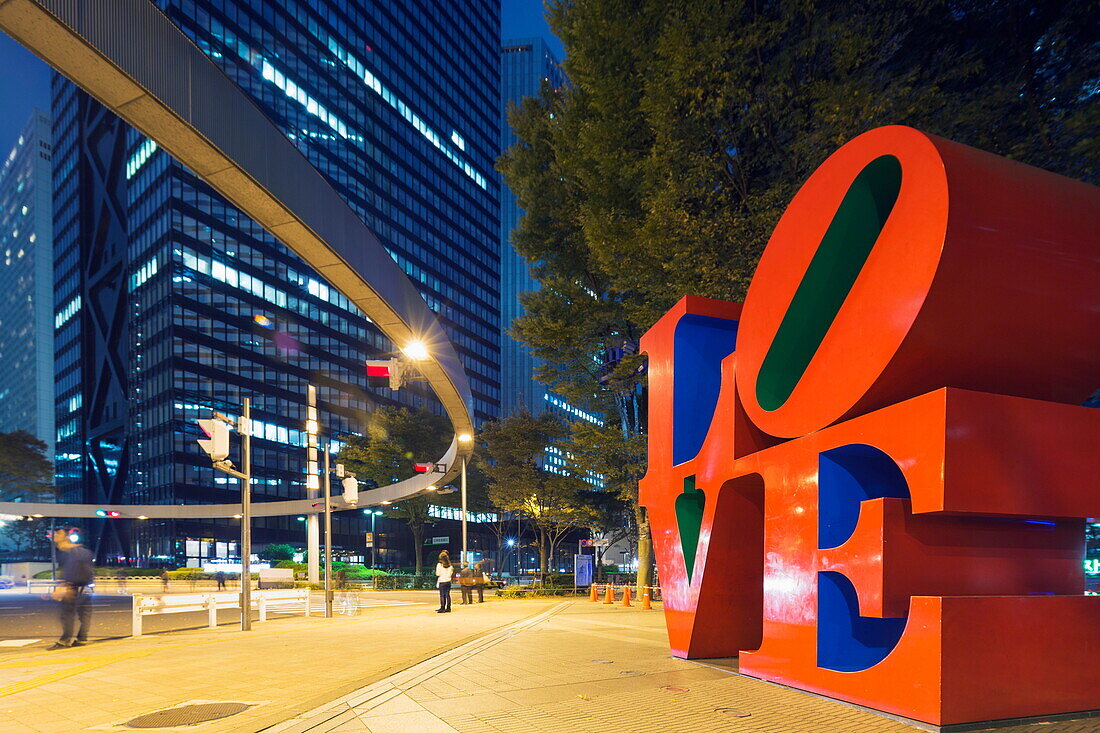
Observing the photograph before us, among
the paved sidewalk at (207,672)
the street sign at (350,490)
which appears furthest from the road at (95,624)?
the street sign at (350,490)

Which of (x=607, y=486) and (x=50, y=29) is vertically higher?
(x=50, y=29)

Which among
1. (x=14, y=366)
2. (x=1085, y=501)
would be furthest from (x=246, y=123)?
(x=14, y=366)

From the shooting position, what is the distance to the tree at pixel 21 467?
47469 millimetres

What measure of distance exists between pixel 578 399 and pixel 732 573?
16436 mm

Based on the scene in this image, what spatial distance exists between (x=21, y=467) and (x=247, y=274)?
2442cm

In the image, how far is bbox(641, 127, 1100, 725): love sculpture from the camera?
520 cm

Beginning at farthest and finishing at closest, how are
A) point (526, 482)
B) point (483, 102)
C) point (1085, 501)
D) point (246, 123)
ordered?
point (483, 102)
point (526, 482)
point (246, 123)
point (1085, 501)

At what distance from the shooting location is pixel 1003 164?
5637 mm

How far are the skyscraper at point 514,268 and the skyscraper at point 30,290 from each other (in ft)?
273

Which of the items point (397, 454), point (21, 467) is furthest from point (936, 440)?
point (21, 467)

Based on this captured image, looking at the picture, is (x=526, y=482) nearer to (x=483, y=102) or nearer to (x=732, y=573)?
(x=732, y=573)

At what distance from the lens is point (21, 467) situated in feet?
158

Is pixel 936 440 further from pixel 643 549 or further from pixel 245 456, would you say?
pixel 643 549

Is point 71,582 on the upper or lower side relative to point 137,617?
upper
